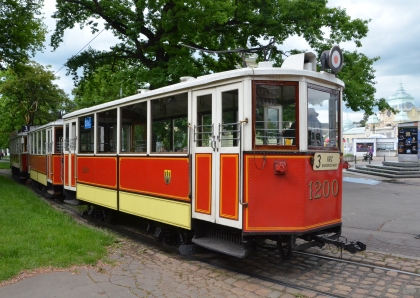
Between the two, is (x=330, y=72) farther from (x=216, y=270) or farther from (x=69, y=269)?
(x=69, y=269)

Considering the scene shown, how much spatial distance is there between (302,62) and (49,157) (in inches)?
466

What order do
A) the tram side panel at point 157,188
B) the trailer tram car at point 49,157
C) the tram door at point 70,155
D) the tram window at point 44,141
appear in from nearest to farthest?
the tram side panel at point 157,188, the tram door at point 70,155, the trailer tram car at point 49,157, the tram window at point 44,141

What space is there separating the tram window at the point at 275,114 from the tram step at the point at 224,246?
4.71ft

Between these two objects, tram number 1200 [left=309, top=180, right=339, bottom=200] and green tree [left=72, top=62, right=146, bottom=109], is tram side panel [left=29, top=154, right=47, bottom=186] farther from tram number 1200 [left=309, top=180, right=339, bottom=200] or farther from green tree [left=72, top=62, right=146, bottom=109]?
tram number 1200 [left=309, top=180, right=339, bottom=200]

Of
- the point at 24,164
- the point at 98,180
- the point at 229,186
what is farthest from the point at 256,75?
the point at 24,164

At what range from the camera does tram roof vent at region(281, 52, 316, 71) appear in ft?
19.6

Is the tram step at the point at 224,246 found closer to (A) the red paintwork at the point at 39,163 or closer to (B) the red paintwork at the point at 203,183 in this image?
(B) the red paintwork at the point at 203,183

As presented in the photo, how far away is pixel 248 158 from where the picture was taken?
5.69 meters

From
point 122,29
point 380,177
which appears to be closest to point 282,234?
point 122,29

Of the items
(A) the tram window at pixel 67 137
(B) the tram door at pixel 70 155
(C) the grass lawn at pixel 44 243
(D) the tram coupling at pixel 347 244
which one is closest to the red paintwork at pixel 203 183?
(D) the tram coupling at pixel 347 244

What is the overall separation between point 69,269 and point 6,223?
151 inches

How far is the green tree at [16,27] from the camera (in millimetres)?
20688

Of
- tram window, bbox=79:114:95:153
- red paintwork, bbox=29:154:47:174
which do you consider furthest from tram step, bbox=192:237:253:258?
red paintwork, bbox=29:154:47:174

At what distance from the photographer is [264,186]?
5.70 m
